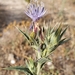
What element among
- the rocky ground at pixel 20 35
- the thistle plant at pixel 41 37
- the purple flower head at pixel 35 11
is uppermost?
the purple flower head at pixel 35 11

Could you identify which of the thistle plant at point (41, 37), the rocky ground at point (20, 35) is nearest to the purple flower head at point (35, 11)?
the thistle plant at point (41, 37)

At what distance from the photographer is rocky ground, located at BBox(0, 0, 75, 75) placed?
11.8 feet

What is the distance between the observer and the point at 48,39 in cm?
207

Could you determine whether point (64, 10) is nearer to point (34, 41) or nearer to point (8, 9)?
point (8, 9)

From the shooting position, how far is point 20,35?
3795 mm

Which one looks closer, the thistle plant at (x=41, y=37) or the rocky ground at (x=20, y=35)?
the thistle plant at (x=41, y=37)

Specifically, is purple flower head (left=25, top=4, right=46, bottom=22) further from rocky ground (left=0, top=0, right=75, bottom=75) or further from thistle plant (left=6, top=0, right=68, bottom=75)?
rocky ground (left=0, top=0, right=75, bottom=75)

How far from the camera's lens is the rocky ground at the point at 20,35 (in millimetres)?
3584

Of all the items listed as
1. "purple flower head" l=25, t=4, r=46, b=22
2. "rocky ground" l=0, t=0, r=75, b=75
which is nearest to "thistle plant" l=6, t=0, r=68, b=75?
"purple flower head" l=25, t=4, r=46, b=22

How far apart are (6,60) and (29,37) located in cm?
159

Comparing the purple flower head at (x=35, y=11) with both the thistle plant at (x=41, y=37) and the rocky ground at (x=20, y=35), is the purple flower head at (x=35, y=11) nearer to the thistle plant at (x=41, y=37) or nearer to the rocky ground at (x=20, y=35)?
the thistle plant at (x=41, y=37)

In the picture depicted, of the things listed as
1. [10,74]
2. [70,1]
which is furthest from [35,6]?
[70,1]

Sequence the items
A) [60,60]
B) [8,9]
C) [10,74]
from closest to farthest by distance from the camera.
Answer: [10,74] < [60,60] < [8,9]

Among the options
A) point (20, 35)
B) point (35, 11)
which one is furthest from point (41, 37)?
point (20, 35)
